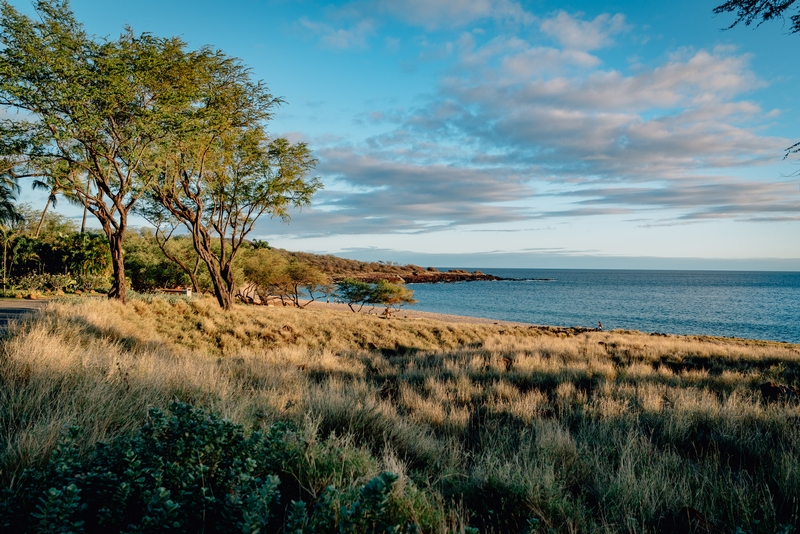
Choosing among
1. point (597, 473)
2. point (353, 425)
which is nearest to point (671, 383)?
point (597, 473)

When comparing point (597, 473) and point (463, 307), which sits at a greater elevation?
point (597, 473)

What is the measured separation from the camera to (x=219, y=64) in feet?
62.1

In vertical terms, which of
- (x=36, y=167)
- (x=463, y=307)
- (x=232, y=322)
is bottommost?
(x=463, y=307)

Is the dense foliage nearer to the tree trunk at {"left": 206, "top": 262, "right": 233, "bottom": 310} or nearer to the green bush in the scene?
the tree trunk at {"left": 206, "top": 262, "right": 233, "bottom": 310}

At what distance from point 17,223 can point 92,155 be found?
45597 millimetres

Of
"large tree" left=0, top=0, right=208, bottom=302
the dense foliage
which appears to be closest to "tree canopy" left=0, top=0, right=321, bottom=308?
"large tree" left=0, top=0, right=208, bottom=302

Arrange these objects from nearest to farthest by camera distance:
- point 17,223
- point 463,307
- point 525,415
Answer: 1. point 525,415
2. point 17,223
3. point 463,307

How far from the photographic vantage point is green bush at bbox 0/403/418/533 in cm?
221

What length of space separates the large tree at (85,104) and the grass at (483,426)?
16.3ft

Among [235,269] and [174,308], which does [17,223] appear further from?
[174,308]

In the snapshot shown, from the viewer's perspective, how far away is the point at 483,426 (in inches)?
256

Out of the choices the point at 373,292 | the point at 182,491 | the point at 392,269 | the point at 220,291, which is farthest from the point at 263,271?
the point at 392,269

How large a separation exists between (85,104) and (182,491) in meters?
15.4

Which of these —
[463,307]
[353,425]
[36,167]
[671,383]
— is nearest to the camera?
[353,425]
